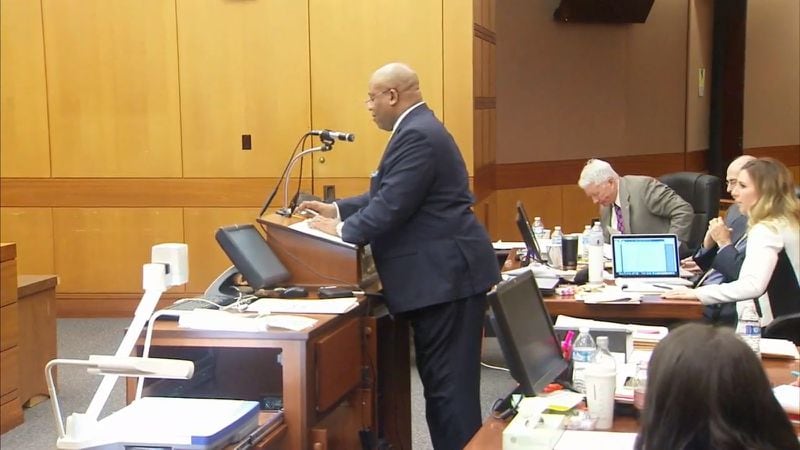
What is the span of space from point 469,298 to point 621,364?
0.84 meters

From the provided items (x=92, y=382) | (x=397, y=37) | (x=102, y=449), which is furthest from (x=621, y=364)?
(x=397, y=37)

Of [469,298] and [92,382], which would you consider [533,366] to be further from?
[92,382]

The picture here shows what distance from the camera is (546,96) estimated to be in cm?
891

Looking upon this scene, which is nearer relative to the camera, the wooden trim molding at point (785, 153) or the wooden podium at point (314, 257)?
the wooden podium at point (314, 257)

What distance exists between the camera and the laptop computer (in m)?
4.35

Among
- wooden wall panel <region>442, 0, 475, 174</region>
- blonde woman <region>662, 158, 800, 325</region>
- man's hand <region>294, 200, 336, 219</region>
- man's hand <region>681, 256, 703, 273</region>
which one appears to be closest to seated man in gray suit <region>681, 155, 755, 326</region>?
man's hand <region>681, 256, 703, 273</region>

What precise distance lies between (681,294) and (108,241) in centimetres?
442

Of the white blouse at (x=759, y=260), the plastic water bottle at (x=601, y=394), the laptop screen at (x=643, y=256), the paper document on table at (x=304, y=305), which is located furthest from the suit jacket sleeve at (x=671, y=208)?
the plastic water bottle at (x=601, y=394)

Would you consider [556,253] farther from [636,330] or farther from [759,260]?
[636,330]

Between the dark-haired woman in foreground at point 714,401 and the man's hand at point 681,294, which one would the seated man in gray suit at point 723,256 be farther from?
the dark-haired woman in foreground at point 714,401

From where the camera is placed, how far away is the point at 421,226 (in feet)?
11.3

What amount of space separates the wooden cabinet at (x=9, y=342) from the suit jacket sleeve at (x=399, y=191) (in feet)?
6.56

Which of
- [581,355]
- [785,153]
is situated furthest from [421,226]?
[785,153]

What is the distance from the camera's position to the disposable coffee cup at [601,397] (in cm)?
229
